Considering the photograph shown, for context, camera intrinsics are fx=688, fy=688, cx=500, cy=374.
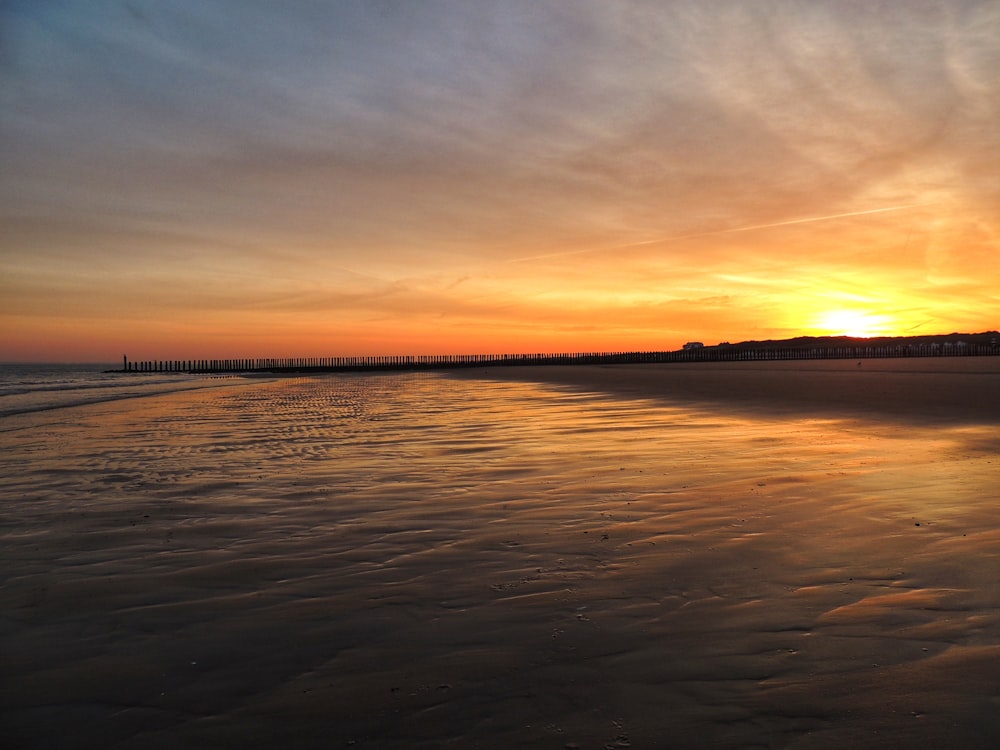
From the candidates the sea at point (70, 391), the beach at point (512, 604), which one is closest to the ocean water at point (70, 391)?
the sea at point (70, 391)

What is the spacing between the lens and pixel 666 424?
603 inches

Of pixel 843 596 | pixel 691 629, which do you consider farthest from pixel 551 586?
pixel 843 596

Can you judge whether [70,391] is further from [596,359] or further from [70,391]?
[596,359]

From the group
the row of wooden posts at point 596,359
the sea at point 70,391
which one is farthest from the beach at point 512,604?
the row of wooden posts at point 596,359

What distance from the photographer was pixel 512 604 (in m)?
4.50

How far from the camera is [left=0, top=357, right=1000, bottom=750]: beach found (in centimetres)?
311

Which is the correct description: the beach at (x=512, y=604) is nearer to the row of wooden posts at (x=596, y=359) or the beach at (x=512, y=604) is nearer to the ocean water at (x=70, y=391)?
the ocean water at (x=70, y=391)

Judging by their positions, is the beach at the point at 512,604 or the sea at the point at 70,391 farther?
the sea at the point at 70,391

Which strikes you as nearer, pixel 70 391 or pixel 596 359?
pixel 70 391

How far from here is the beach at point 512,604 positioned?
10.2ft

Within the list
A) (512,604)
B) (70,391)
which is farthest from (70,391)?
(512,604)

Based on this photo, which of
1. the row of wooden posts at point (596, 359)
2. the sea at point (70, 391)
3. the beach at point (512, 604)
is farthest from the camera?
the row of wooden posts at point (596, 359)

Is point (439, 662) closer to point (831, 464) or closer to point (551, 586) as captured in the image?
point (551, 586)

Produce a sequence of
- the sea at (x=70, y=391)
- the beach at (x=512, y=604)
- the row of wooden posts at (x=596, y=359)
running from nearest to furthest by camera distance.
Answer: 1. the beach at (x=512, y=604)
2. the sea at (x=70, y=391)
3. the row of wooden posts at (x=596, y=359)
